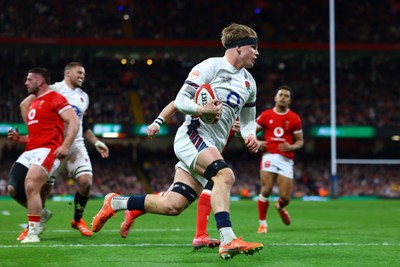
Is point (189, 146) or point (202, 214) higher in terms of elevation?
point (189, 146)

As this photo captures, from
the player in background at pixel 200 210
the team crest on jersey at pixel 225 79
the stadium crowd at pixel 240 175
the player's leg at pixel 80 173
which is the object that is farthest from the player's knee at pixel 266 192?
the stadium crowd at pixel 240 175

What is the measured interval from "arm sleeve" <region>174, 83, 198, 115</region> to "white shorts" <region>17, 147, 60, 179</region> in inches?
111

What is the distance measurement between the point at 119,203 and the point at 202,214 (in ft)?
3.10

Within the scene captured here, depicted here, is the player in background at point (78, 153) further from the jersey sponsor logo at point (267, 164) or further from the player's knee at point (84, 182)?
the jersey sponsor logo at point (267, 164)

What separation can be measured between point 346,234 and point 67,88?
4360 millimetres

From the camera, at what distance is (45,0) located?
38.2m

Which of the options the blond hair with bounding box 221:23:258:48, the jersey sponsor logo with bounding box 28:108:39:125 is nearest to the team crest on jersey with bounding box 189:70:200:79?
the blond hair with bounding box 221:23:258:48

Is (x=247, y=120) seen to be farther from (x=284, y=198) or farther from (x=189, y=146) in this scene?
(x=284, y=198)

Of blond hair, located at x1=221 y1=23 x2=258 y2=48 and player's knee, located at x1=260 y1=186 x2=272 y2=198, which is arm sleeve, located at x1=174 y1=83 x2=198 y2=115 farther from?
player's knee, located at x1=260 y1=186 x2=272 y2=198

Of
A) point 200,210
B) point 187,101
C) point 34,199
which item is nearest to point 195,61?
point 34,199

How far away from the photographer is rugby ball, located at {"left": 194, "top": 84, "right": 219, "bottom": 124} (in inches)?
265

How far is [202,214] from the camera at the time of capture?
25.8 ft

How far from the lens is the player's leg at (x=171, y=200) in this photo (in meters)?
7.02

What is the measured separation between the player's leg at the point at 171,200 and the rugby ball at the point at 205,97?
664mm
